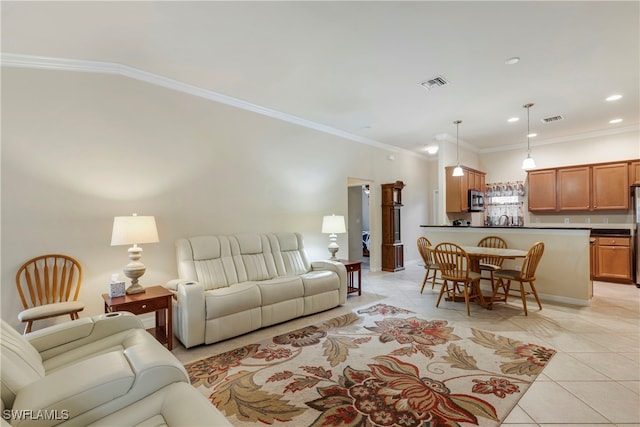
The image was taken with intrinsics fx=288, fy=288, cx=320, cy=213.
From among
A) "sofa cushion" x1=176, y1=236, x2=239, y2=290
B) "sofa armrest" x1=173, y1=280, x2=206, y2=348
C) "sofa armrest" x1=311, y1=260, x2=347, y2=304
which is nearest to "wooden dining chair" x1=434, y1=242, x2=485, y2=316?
"sofa armrest" x1=311, y1=260, x2=347, y2=304

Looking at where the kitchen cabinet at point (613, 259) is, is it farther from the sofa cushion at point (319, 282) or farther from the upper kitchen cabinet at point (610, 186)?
the sofa cushion at point (319, 282)

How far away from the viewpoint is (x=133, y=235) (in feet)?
9.34

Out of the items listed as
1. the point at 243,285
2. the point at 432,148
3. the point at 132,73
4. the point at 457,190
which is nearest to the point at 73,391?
the point at 243,285

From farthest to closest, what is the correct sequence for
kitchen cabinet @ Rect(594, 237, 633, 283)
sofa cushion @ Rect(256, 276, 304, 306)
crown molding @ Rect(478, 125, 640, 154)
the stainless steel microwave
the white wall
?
the stainless steel microwave < crown molding @ Rect(478, 125, 640, 154) < kitchen cabinet @ Rect(594, 237, 633, 283) < sofa cushion @ Rect(256, 276, 304, 306) < the white wall

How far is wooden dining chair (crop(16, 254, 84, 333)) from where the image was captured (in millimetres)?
2674

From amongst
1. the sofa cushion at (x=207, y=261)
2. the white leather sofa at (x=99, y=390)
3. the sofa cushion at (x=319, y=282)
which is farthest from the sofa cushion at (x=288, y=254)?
the white leather sofa at (x=99, y=390)

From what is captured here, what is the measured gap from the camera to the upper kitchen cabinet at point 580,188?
18.6ft

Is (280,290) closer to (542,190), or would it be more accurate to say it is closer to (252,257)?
(252,257)

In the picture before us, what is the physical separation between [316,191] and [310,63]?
2484 millimetres

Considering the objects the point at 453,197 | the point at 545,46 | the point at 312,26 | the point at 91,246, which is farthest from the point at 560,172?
the point at 91,246

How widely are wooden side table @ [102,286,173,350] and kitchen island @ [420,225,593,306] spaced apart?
16.2 ft

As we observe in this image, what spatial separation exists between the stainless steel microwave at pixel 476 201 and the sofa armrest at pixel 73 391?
6.91 m

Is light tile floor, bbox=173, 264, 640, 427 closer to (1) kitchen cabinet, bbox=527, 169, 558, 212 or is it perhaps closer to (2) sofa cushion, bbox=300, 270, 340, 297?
(2) sofa cushion, bbox=300, 270, 340, 297

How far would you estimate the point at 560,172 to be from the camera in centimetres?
635
